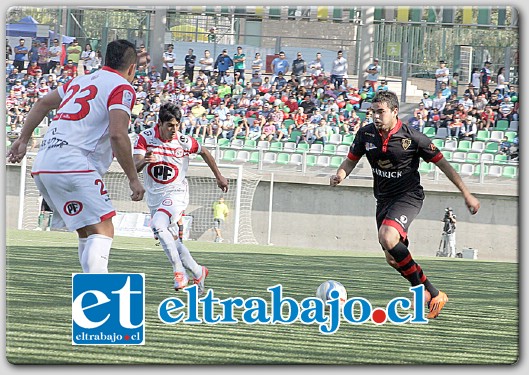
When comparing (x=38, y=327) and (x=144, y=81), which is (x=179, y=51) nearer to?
(x=144, y=81)

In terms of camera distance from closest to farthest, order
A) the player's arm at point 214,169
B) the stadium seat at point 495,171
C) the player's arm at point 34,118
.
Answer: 1. the player's arm at point 34,118
2. the player's arm at point 214,169
3. the stadium seat at point 495,171

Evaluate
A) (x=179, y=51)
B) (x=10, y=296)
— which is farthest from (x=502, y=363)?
(x=179, y=51)

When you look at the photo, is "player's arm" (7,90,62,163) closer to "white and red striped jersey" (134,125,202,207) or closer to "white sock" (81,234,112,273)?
"white sock" (81,234,112,273)

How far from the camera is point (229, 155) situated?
1969 cm

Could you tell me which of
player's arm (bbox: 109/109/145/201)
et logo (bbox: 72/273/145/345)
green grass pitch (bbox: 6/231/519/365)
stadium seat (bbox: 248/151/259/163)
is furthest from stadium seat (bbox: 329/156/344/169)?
player's arm (bbox: 109/109/145/201)

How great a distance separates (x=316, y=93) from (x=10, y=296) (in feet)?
44.6

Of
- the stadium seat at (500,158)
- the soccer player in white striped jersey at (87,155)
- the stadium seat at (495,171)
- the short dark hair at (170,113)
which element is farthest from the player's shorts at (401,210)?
the stadium seat at (500,158)

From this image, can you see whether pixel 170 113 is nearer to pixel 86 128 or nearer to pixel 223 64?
pixel 86 128

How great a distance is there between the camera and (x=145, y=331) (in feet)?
21.0

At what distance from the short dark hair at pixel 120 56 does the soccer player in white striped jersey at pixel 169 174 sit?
2229 mm

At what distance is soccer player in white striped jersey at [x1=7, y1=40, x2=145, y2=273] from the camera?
19.7 ft

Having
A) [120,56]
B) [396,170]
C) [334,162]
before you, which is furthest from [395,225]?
[334,162]

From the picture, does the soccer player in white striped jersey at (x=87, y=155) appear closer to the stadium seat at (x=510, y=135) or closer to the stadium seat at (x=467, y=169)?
the stadium seat at (x=510, y=135)

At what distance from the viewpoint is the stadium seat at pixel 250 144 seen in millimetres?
19956
